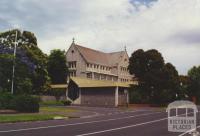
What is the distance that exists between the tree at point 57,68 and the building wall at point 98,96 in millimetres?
23895

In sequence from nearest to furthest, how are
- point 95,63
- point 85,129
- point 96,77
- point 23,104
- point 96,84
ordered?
point 85,129 < point 23,104 < point 96,84 < point 95,63 < point 96,77

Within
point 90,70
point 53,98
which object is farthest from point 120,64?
point 53,98

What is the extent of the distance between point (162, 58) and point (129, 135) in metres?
52.7

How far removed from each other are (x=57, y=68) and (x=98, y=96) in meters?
29.0

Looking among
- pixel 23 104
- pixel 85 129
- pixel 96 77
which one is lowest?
pixel 85 129

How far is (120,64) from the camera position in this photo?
115 metres

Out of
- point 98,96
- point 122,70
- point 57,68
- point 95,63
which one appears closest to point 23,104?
point 98,96

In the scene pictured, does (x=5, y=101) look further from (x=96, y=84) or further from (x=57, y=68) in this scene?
(x=57, y=68)

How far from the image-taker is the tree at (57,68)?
9688cm

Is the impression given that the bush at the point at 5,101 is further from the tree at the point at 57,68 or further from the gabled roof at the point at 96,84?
the tree at the point at 57,68

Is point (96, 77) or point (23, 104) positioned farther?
point (96, 77)

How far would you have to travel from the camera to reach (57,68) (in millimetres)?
97188

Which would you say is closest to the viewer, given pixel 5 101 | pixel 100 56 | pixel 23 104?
pixel 23 104

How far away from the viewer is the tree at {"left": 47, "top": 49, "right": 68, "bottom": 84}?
96.9 m
